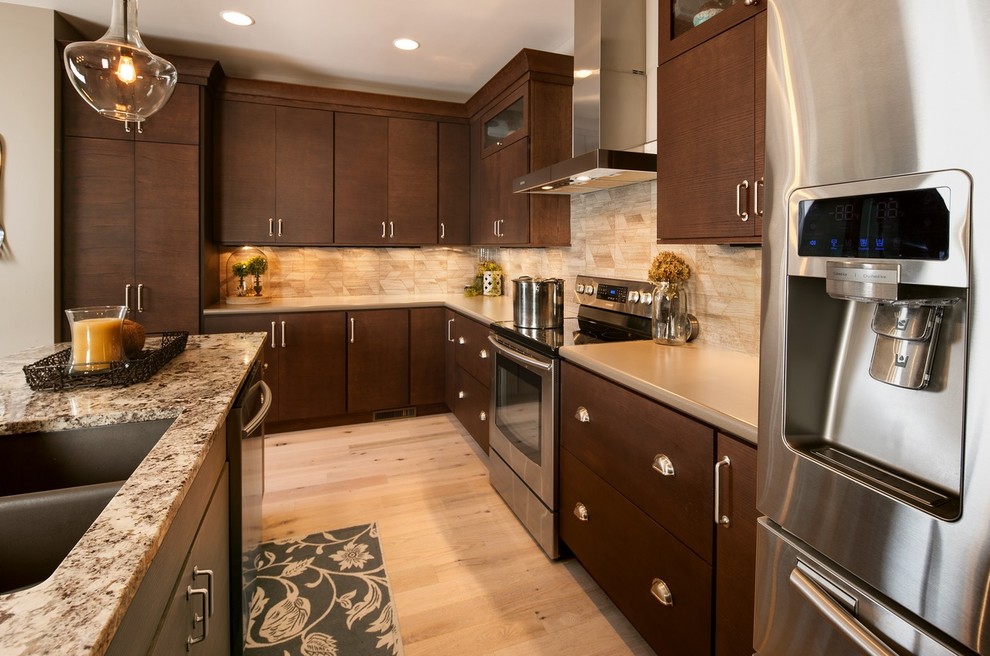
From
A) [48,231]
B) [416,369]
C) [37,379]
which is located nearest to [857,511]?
[37,379]

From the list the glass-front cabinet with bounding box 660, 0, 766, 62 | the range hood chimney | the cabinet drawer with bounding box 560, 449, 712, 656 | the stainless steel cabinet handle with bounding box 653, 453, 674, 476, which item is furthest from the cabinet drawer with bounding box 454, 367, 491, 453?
the glass-front cabinet with bounding box 660, 0, 766, 62

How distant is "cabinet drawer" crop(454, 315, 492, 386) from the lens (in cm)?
320

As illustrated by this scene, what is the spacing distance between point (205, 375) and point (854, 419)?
1.61 m

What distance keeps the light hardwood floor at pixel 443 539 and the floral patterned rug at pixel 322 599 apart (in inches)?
2.7

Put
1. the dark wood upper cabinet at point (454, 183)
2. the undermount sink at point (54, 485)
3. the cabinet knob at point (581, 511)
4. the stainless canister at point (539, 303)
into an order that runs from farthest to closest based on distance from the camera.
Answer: the dark wood upper cabinet at point (454, 183) < the stainless canister at point (539, 303) < the cabinet knob at point (581, 511) < the undermount sink at point (54, 485)

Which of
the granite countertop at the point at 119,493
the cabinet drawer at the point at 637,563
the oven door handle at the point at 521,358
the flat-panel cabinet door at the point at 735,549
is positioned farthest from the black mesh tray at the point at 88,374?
the flat-panel cabinet door at the point at 735,549

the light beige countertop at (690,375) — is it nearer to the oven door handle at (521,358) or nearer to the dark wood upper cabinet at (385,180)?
the oven door handle at (521,358)

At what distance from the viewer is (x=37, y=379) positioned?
1.38 metres

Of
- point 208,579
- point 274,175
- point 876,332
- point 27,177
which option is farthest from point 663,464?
point 27,177

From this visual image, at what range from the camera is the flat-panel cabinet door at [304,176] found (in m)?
3.90

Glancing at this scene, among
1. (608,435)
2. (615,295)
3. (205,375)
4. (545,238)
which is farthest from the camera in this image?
(545,238)

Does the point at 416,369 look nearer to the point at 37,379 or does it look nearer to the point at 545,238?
the point at 545,238

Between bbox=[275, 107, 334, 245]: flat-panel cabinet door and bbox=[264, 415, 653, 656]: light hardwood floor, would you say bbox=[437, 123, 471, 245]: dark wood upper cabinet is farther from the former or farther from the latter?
bbox=[264, 415, 653, 656]: light hardwood floor

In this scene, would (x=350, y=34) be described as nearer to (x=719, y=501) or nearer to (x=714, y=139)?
(x=714, y=139)
